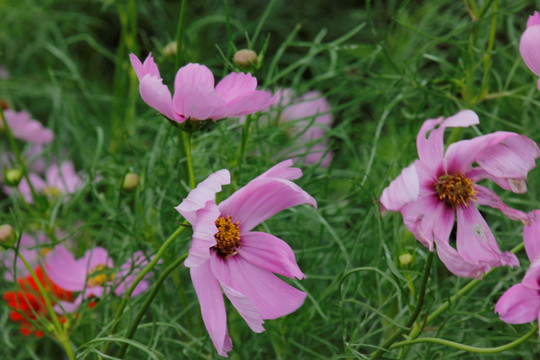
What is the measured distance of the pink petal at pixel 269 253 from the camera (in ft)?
1.59

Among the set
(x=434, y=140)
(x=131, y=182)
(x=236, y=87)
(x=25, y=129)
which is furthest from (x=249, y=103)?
(x=25, y=129)

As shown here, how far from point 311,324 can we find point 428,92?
257mm

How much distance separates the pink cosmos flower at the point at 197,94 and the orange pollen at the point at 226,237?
0.07 meters

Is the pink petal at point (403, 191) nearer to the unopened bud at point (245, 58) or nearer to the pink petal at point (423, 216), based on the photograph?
the pink petal at point (423, 216)

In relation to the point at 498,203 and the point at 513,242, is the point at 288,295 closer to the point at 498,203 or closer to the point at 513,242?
the point at 498,203

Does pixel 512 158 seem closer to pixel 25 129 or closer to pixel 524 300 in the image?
pixel 524 300

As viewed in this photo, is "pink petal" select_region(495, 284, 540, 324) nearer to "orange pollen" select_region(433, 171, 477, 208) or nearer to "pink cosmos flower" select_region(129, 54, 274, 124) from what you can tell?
"orange pollen" select_region(433, 171, 477, 208)

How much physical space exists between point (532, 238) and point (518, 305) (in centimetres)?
5

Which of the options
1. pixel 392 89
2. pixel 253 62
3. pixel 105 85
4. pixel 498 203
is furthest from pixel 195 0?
pixel 498 203

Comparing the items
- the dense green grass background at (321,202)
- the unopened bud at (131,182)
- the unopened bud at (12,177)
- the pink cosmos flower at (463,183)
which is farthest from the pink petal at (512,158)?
the unopened bud at (12,177)

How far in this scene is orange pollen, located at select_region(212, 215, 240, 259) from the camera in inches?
19.4

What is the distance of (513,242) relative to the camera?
2.51ft

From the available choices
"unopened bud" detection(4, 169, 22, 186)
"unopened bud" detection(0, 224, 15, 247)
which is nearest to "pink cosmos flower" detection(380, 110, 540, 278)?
"unopened bud" detection(0, 224, 15, 247)

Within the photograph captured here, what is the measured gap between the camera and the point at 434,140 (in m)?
0.47
